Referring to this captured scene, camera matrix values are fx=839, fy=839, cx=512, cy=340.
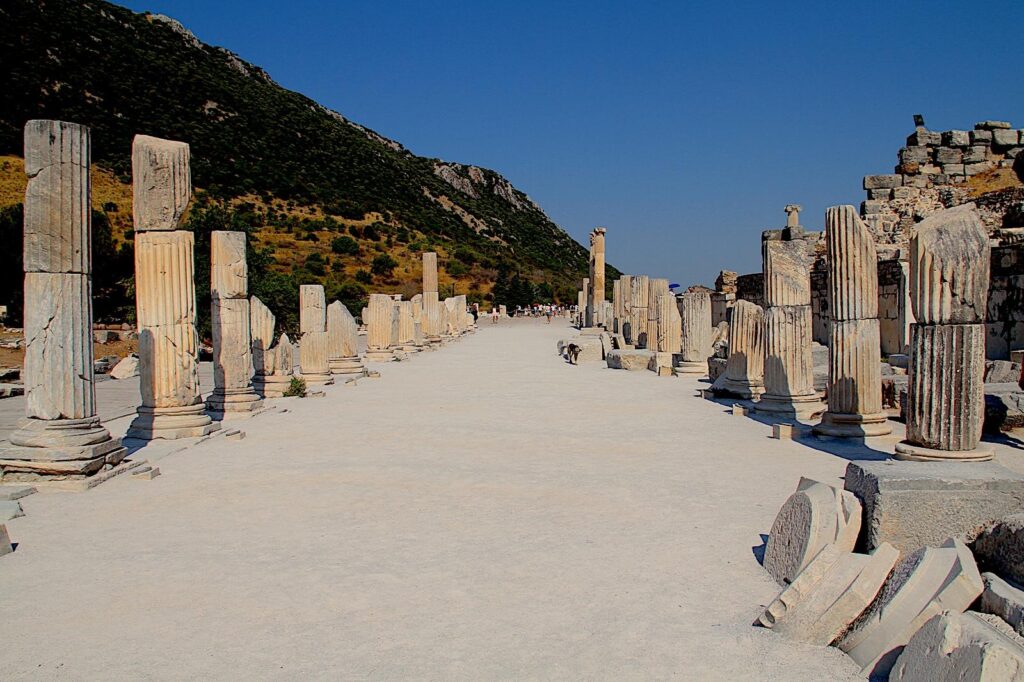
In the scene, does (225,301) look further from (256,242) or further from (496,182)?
(496,182)

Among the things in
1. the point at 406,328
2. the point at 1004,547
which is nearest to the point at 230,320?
the point at 1004,547

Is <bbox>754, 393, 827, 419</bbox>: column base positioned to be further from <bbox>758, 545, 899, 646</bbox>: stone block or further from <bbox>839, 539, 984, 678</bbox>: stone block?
<bbox>839, 539, 984, 678</bbox>: stone block

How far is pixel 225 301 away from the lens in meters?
13.1

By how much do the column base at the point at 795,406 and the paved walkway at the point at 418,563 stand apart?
1.55 meters

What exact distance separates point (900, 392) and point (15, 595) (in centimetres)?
1018

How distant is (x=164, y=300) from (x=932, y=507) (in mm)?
8999

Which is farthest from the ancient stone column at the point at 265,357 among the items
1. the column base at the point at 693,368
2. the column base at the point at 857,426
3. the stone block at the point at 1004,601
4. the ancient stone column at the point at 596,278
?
the ancient stone column at the point at 596,278

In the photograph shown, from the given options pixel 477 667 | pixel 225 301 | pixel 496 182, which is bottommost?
pixel 477 667

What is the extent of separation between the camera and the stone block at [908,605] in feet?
12.5

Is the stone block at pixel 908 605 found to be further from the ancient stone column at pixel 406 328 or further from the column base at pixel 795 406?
the ancient stone column at pixel 406 328

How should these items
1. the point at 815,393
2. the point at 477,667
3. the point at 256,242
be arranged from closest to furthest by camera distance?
1. the point at 477,667
2. the point at 815,393
3. the point at 256,242

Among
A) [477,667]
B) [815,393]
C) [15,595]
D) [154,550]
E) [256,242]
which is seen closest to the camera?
[477,667]

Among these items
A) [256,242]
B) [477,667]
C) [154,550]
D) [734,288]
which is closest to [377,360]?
[734,288]

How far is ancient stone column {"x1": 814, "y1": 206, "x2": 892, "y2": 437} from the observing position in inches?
376
